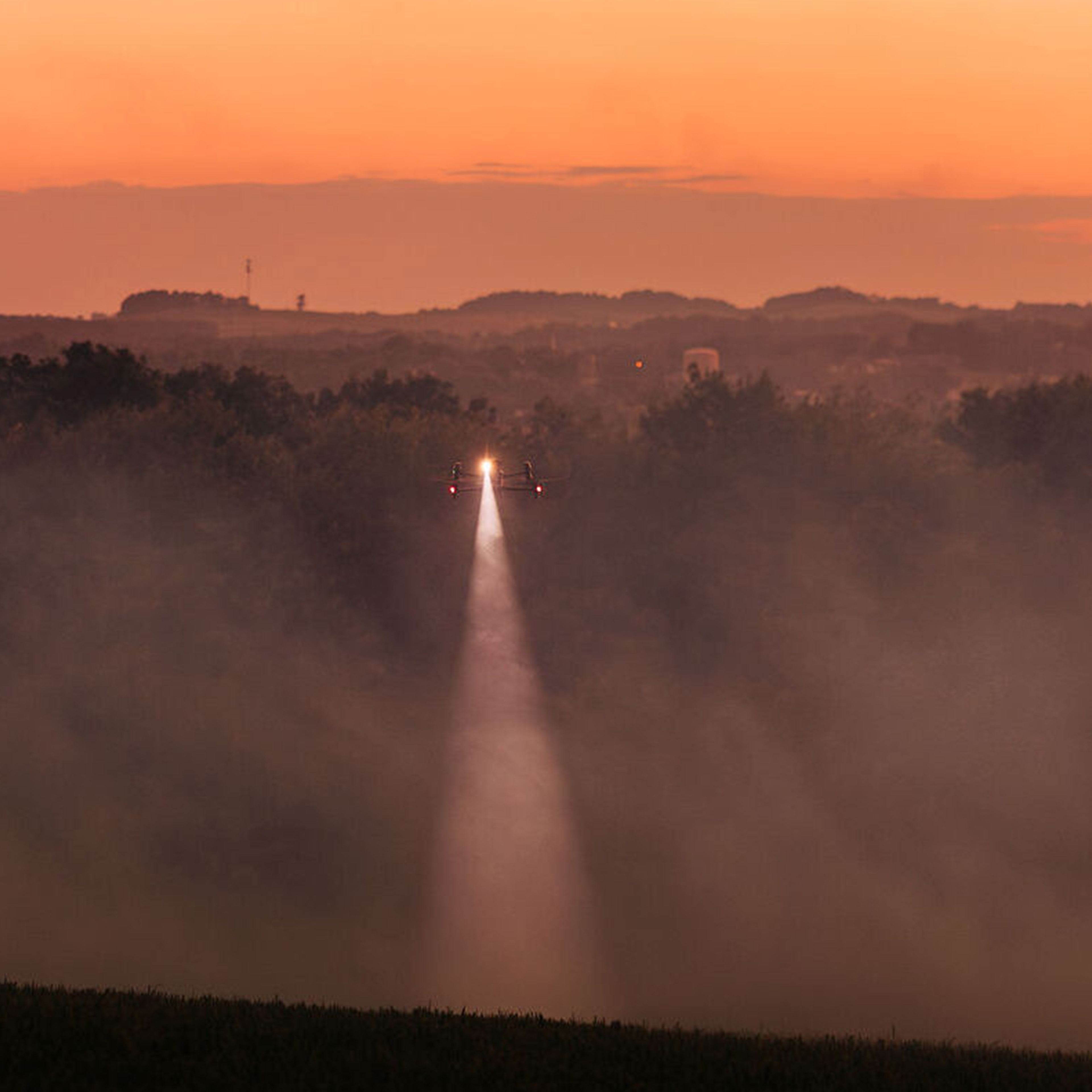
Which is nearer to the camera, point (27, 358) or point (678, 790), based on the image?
point (678, 790)

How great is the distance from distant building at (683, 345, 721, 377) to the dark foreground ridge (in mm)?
147714

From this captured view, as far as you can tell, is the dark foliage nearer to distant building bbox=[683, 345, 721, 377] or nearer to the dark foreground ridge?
distant building bbox=[683, 345, 721, 377]

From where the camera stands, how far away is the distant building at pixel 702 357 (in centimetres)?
18038

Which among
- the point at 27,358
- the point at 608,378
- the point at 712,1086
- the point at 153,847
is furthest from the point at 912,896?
the point at 608,378

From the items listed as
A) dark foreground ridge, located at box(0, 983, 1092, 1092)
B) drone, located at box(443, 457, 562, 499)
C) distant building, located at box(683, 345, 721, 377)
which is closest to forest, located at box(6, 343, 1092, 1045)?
drone, located at box(443, 457, 562, 499)

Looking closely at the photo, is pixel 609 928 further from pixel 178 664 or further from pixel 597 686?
pixel 178 664

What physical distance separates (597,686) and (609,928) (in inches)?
948

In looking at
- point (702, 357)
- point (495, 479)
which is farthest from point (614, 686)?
point (702, 357)

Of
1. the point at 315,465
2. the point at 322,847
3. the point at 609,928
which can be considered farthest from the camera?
the point at 315,465

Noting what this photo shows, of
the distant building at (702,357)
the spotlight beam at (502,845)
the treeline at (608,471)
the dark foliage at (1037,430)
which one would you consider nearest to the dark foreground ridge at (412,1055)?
the spotlight beam at (502,845)

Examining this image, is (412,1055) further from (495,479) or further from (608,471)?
(495,479)

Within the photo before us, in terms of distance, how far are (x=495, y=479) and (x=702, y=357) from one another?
84.6 metres

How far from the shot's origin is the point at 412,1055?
2480 cm

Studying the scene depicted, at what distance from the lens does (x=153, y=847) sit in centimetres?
6806
